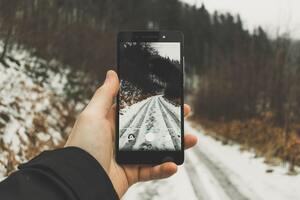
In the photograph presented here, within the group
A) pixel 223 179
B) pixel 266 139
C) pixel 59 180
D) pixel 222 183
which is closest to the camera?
pixel 59 180

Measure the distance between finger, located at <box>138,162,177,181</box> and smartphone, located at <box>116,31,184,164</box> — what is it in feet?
0.16

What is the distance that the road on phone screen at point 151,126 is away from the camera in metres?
2.34

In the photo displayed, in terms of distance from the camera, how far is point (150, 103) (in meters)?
2.36

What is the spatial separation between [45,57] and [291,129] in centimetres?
675

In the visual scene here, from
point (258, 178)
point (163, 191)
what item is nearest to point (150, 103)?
point (163, 191)

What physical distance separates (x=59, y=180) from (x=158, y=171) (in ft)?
3.25

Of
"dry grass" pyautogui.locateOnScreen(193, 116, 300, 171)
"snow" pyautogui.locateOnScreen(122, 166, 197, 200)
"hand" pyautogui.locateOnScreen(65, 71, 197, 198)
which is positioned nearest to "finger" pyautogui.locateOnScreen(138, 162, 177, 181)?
"hand" pyautogui.locateOnScreen(65, 71, 197, 198)

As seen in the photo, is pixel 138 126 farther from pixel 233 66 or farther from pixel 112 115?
pixel 233 66

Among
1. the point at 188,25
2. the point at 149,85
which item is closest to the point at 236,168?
the point at 149,85

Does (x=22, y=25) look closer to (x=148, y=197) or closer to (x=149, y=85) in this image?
(x=148, y=197)

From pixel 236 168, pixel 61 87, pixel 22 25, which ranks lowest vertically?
pixel 236 168

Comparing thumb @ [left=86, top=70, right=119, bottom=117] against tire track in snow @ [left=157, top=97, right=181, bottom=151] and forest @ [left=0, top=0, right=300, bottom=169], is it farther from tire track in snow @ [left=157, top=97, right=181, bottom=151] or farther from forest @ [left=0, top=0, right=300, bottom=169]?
forest @ [left=0, top=0, right=300, bottom=169]

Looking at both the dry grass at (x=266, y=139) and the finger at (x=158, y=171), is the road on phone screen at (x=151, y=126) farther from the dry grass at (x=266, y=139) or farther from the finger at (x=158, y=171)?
the dry grass at (x=266, y=139)

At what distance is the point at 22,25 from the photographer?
9961mm
